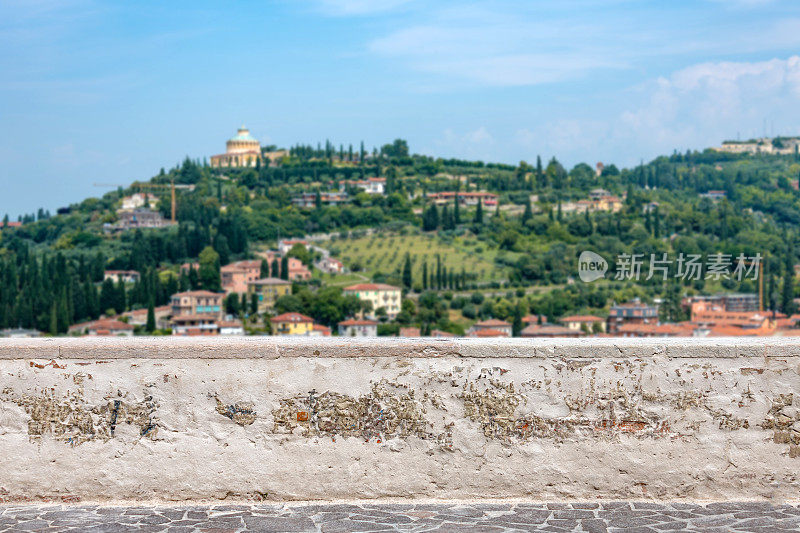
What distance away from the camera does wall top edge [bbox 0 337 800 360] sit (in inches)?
155

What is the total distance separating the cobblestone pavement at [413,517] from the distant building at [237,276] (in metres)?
76.7

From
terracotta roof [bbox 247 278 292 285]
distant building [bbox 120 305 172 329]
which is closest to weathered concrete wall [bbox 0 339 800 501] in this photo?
distant building [bbox 120 305 172 329]

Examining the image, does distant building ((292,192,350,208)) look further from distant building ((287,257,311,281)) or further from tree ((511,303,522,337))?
tree ((511,303,522,337))

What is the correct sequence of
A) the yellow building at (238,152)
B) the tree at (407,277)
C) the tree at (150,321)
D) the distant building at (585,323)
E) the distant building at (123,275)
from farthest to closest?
the yellow building at (238,152) < the distant building at (123,275) < the tree at (407,277) < the tree at (150,321) < the distant building at (585,323)

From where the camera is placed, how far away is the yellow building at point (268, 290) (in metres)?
77.6

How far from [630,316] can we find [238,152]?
97482mm

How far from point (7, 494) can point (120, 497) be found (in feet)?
1.61

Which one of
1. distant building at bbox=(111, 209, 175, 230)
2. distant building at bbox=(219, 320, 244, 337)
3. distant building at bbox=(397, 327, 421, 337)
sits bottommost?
distant building at bbox=(219, 320, 244, 337)

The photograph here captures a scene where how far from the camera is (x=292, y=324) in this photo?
69.9 m

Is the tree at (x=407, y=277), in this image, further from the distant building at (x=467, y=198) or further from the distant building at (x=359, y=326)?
the distant building at (x=467, y=198)

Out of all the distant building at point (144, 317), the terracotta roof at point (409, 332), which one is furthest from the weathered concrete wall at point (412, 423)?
the distant building at point (144, 317)

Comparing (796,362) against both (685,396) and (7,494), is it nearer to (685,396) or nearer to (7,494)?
(685,396)

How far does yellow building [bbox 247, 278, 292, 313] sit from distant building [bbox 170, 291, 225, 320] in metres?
4.22

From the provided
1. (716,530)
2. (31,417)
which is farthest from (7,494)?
(716,530)
